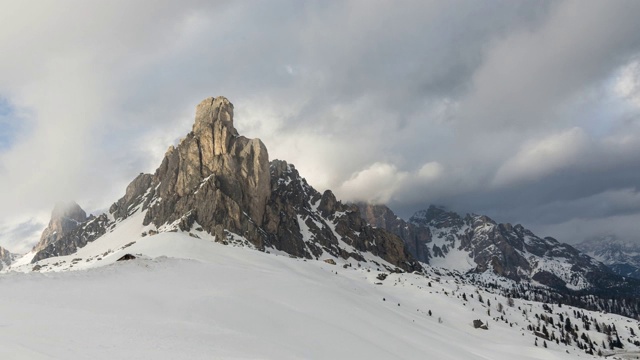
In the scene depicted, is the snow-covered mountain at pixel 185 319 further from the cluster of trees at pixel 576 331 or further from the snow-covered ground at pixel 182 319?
the cluster of trees at pixel 576 331

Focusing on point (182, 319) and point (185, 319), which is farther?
point (185, 319)

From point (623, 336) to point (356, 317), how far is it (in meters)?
193

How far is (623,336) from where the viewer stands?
17500 cm

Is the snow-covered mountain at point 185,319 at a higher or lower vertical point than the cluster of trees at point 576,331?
higher

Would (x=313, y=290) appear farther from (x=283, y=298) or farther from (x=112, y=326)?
(x=112, y=326)

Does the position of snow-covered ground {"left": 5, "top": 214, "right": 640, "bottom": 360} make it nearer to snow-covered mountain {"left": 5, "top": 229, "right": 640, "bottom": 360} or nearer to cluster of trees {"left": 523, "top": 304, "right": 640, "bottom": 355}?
snow-covered mountain {"left": 5, "top": 229, "right": 640, "bottom": 360}

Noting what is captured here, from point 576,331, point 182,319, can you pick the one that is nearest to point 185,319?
point 182,319

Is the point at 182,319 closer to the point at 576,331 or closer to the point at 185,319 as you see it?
the point at 185,319

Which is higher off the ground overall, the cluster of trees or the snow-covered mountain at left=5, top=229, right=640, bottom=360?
the snow-covered mountain at left=5, top=229, right=640, bottom=360

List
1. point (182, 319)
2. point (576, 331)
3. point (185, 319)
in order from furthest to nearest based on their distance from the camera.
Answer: point (576, 331) → point (185, 319) → point (182, 319)

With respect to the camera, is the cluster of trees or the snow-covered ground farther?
the cluster of trees

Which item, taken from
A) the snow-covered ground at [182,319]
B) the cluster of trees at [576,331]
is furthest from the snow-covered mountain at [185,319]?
the cluster of trees at [576,331]

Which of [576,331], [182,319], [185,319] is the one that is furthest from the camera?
[576,331]

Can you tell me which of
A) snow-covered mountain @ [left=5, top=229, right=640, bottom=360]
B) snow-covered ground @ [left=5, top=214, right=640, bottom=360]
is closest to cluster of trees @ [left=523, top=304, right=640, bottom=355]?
snow-covered mountain @ [left=5, top=229, right=640, bottom=360]
